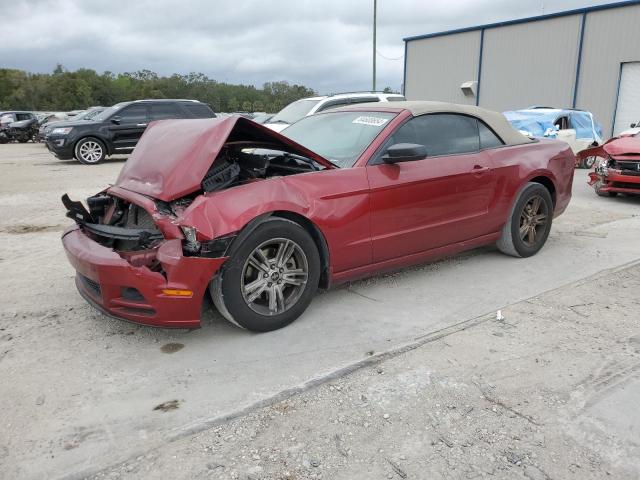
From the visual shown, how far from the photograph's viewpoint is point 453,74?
→ 94.1 ft

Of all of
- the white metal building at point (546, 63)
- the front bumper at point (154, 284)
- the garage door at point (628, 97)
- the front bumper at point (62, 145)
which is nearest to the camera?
the front bumper at point (154, 284)

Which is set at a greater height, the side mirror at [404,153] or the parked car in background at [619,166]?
the side mirror at [404,153]

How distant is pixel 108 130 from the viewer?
1473 centimetres

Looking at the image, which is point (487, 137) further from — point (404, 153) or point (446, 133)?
point (404, 153)

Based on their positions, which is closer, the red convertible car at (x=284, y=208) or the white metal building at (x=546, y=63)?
the red convertible car at (x=284, y=208)

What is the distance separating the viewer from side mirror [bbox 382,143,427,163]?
3.95 m

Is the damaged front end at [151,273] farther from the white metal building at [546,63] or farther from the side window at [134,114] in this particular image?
the white metal building at [546,63]

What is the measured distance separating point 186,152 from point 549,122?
45.6ft

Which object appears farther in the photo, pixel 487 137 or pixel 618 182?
pixel 618 182

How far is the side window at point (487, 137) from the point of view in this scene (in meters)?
4.99

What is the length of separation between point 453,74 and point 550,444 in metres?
28.8

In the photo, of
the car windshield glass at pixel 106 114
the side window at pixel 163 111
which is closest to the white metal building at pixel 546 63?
the side window at pixel 163 111

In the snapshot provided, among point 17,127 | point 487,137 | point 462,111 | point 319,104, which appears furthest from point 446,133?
point 17,127

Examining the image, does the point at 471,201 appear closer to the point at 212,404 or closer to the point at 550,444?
the point at 550,444
